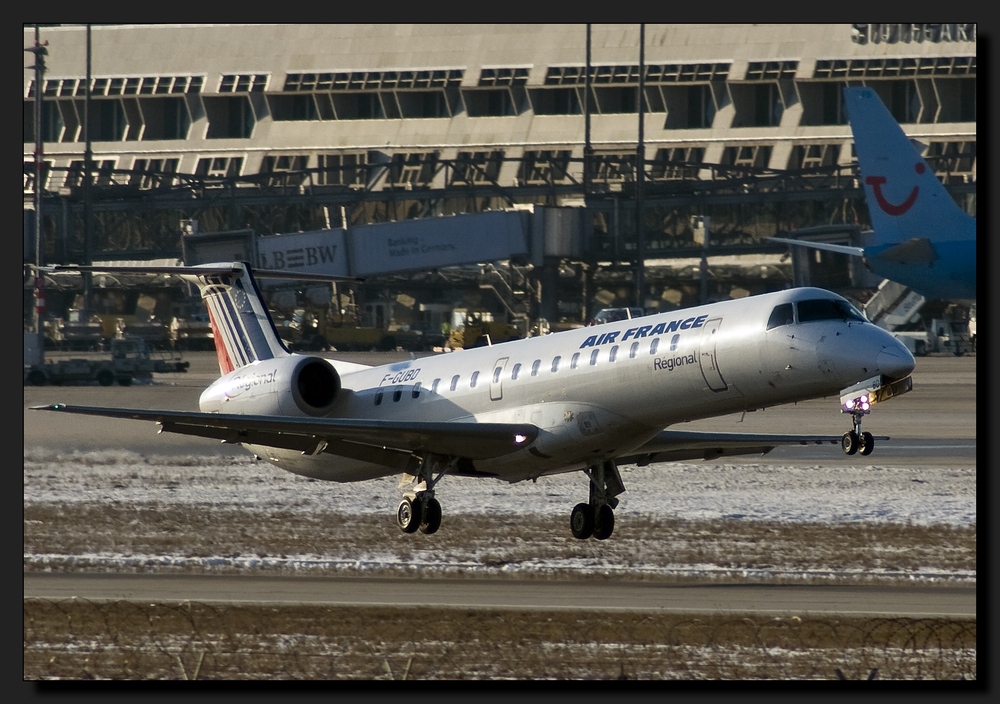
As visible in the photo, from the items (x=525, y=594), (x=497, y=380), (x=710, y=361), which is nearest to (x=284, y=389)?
(x=497, y=380)

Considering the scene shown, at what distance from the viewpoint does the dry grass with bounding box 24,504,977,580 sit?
1167 inches

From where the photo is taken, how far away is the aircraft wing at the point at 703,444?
2731 centimetres

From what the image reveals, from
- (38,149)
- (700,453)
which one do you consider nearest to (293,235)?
(38,149)

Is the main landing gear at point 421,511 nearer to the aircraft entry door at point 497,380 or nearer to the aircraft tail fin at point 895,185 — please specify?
the aircraft entry door at point 497,380

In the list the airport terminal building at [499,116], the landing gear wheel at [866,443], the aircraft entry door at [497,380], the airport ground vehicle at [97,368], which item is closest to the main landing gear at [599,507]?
the aircraft entry door at [497,380]

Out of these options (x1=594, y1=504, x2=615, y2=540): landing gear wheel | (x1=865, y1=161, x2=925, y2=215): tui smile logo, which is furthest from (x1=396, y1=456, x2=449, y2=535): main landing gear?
(x1=865, y1=161, x2=925, y2=215): tui smile logo

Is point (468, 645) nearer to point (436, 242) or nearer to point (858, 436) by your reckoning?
point (858, 436)

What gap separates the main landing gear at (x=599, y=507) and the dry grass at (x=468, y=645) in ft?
7.80

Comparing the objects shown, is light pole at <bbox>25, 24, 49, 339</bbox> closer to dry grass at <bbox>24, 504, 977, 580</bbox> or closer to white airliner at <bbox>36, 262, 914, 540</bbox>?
dry grass at <bbox>24, 504, 977, 580</bbox>

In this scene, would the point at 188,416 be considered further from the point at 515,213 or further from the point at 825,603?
the point at 515,213

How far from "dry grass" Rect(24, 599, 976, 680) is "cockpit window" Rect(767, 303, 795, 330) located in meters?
5.00

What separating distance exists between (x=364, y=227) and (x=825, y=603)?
39.6 meters

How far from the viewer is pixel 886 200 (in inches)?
1657

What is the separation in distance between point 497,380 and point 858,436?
25.7 feet
